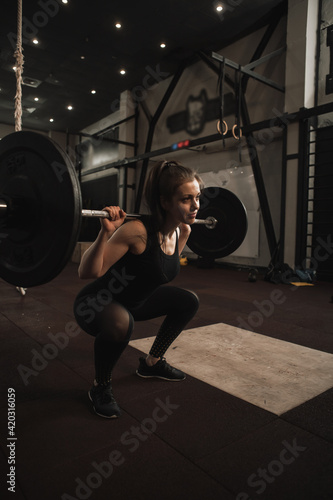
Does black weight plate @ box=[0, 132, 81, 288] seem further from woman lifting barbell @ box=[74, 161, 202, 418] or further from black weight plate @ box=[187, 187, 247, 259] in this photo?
black weight plate @ box=[187, 187, 247, 259]

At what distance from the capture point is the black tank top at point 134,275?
1.33 m

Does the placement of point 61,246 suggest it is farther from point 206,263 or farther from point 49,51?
point 49,51

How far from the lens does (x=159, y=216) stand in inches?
53.8

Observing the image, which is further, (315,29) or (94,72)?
(94,72)

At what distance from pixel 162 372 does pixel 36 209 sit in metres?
0.94

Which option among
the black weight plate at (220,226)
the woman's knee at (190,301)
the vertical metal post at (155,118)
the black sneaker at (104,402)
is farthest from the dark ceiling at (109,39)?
A: the black sneaker at (104,402)

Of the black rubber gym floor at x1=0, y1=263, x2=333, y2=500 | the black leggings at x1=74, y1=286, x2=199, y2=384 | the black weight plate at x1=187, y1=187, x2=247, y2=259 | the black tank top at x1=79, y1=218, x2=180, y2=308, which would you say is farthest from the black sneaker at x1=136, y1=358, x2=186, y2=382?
the black weight plate at x1=187, y1=187, x2=247, y2=259

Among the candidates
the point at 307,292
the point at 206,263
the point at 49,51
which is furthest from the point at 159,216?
the point at 49,51

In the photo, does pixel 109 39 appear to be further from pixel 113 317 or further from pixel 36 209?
pixel 113 317

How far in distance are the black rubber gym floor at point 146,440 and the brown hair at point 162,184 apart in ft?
2.42

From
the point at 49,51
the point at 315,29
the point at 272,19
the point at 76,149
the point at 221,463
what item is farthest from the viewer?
the point at 76,149

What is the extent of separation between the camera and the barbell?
1031mm

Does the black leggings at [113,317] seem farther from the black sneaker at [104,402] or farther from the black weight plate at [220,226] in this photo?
the black weight plate at [220,226]

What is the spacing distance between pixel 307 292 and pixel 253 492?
3503 millimetres
